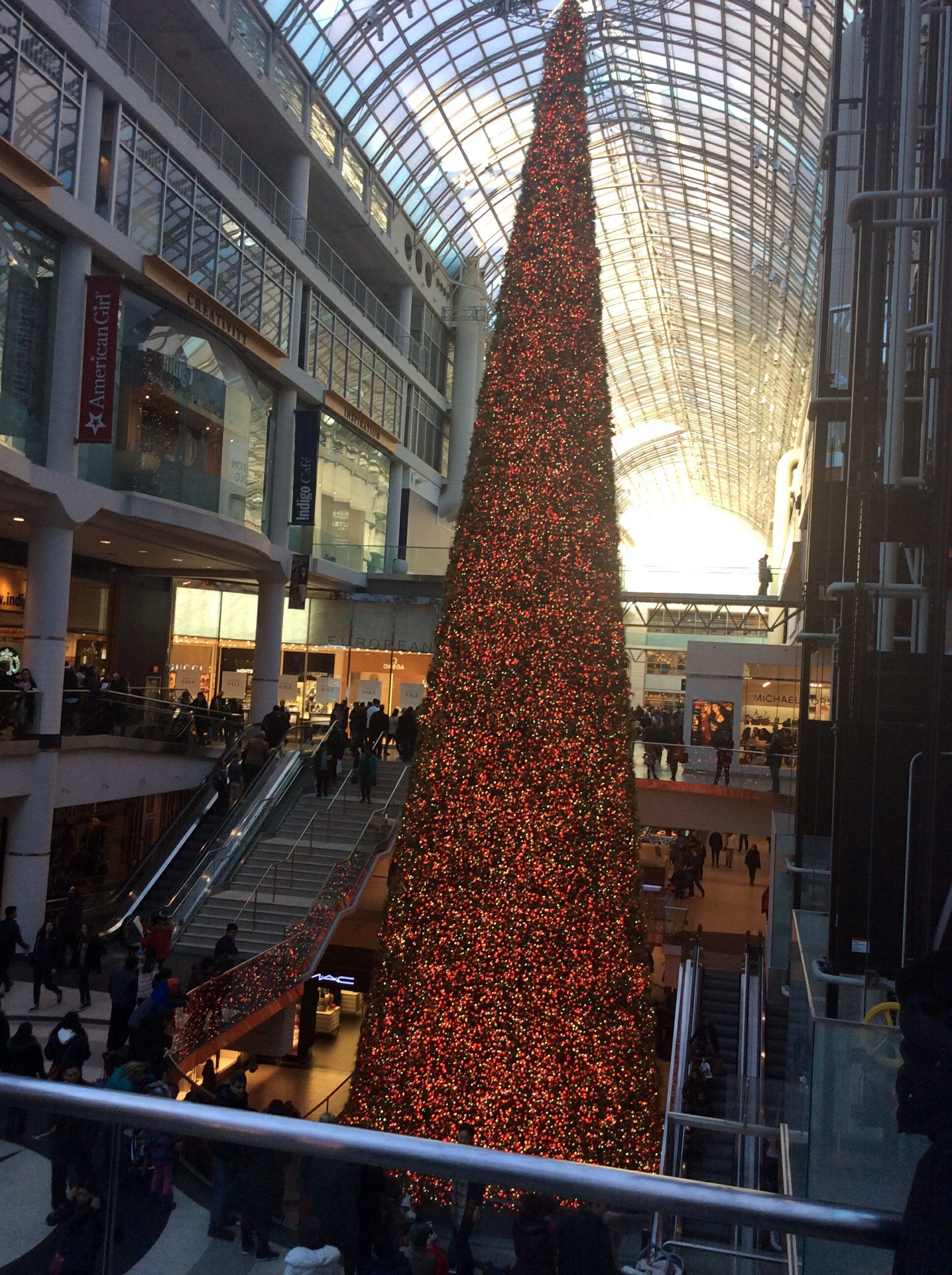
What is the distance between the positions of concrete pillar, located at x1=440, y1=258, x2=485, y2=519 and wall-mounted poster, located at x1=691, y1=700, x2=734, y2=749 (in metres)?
18.3

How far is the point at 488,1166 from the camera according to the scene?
2002 mm

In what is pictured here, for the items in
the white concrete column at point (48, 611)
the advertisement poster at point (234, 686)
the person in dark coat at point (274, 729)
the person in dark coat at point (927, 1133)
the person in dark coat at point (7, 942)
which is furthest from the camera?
the advertisement poster at point (234, 686)

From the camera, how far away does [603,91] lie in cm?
4181

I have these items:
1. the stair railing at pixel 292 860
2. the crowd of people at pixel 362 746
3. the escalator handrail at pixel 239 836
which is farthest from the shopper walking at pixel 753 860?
the escalator handrail at pixel 239 836

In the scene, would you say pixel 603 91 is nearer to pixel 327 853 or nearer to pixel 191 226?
pixel 191 226

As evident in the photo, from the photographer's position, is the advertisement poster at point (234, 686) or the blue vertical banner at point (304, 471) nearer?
the advertisement poster at point (234, 686)

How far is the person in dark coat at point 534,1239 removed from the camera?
7.02ft

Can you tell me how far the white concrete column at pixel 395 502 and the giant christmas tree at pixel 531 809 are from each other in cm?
2923

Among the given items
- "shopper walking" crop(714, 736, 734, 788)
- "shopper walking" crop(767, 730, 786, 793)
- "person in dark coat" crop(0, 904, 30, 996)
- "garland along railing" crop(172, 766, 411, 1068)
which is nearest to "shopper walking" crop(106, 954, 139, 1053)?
"garland along railing" crop(172, 766, 411, 1068)

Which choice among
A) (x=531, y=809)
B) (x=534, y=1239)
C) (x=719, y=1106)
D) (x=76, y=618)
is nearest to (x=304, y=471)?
(x=76, y=618)

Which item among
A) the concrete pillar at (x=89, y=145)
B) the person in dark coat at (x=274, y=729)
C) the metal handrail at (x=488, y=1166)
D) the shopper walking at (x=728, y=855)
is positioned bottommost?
the shopper walking at (x=728, y=855)

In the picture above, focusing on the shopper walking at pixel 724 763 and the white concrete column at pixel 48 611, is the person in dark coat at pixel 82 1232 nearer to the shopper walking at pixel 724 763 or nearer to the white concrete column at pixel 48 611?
the white concrete column at pixel 48 611

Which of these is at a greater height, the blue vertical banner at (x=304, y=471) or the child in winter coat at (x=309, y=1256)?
the blue vertical banner at (x=304, y=471)

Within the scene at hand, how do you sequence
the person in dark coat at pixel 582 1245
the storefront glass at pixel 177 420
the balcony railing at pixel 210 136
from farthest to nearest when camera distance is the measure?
the storefront glass at pixel 177 420 < the balcony railing at pixel 210 136 < the person in dark coat at pixel 582 1245
